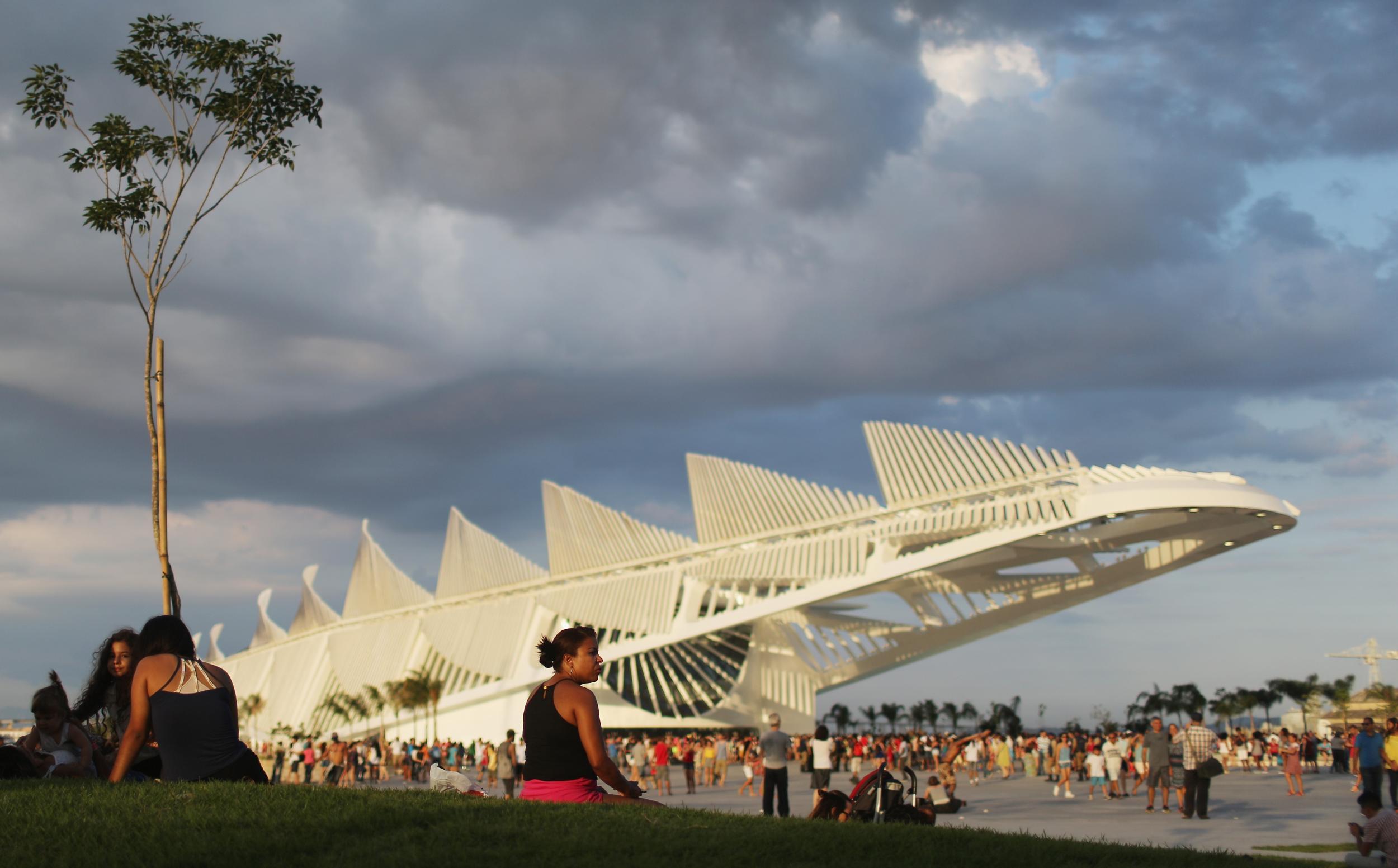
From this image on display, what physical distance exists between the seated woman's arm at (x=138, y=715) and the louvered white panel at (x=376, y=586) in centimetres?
4389

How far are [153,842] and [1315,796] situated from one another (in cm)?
1898

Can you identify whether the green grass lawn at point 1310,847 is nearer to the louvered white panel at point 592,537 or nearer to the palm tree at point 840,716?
the louvered white panel at point 592,537

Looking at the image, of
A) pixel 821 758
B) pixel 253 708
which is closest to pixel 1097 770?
pixel 821 758

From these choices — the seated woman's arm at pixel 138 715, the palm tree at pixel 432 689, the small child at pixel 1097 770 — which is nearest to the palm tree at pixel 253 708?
the palm tree at pixel 432 689

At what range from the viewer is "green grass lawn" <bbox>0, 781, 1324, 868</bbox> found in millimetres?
5414

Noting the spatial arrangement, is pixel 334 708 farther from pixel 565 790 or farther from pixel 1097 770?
pixel 565 790

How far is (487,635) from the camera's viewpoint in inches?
1667

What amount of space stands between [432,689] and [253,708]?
1843 centimetres

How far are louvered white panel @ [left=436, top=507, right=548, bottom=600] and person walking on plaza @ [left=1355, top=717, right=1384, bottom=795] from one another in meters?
30.7

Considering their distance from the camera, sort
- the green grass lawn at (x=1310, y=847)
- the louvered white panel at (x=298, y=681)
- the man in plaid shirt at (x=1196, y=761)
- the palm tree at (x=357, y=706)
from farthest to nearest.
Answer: the louvered white panel at (x=298, y=681)
the palm tree at (x=357, y=706)
the man in plaid shirt at (x=1196, y=761)
the green grass lawn at (x=1310, y=847)

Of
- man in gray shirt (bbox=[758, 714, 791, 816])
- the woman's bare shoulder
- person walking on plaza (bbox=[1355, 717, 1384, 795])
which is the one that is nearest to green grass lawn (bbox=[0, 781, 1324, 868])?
the woman's bare shoulder

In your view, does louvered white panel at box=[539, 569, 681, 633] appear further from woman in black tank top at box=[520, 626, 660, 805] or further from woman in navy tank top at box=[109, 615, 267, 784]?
woman in black tank top at box=[520, 626, 660, 805]

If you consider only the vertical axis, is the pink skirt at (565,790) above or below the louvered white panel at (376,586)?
below

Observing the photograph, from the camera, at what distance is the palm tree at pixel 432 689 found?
4269 cm
